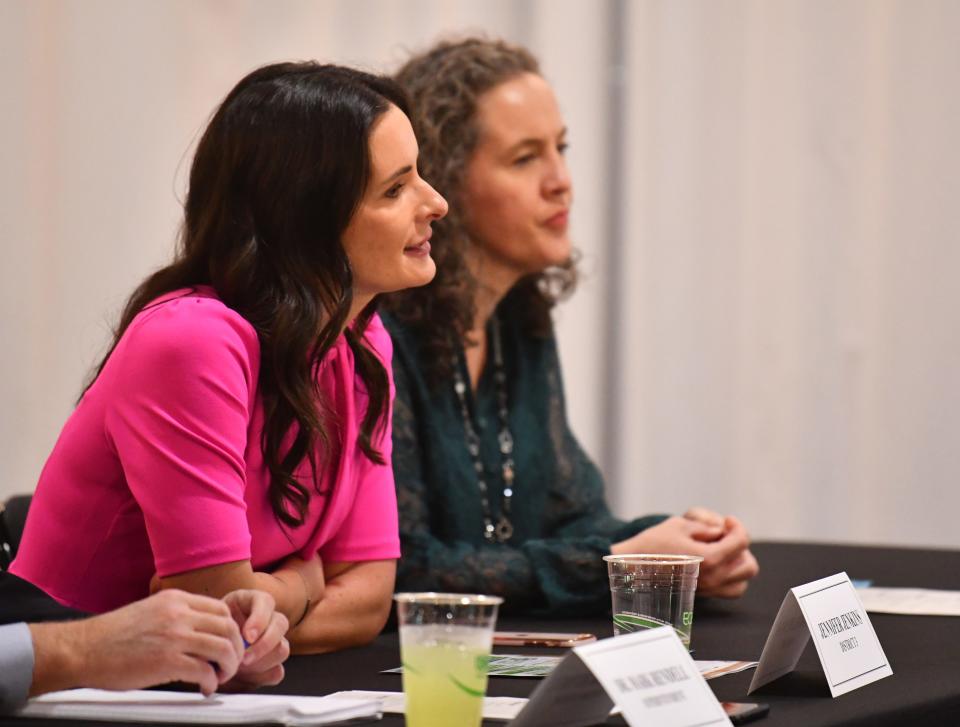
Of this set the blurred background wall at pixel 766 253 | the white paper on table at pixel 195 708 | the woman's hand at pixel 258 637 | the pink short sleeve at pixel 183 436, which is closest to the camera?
the white paper on table at pixel 195 708

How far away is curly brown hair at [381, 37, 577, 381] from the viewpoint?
2.32 meters

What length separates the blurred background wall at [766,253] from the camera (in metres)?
3.93

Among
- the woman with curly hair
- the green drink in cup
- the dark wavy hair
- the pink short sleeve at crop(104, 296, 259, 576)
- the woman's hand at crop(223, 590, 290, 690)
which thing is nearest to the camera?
the green drink in cup

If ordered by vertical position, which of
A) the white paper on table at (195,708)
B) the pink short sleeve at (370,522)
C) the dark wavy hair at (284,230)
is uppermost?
the dark wavy hair at (284,230)

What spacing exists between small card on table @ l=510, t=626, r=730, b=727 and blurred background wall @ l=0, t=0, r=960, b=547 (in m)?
2.82

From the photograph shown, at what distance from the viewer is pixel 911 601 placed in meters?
1.94

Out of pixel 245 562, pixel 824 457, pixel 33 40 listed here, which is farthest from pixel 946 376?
pixel 245 562

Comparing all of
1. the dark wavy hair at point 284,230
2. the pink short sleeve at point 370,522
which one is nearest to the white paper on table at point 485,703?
the dark wavy hair at point 284,230

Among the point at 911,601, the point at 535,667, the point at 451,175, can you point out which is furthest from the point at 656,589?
the point at 451,175

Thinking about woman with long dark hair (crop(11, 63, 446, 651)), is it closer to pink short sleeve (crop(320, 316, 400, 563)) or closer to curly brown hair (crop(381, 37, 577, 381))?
pink short sleeve (crop(320, 316, 400, 563))

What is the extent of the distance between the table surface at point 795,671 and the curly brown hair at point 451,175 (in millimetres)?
595

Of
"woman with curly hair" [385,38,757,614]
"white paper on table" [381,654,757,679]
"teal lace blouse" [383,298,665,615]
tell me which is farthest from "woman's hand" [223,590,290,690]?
"woman with curly hair" [385,38,757,614]

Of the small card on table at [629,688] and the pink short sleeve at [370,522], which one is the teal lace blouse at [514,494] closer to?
the pink short sleeve at [370,522]

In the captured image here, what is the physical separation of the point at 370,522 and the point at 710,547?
50 centimetres
